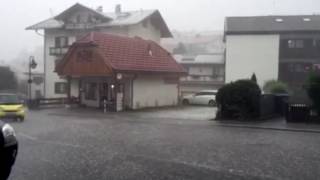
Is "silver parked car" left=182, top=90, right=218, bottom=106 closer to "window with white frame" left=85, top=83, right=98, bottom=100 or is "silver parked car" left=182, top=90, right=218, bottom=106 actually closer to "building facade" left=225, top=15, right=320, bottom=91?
"building facade" left=225, top=15, right=320, bottom=91

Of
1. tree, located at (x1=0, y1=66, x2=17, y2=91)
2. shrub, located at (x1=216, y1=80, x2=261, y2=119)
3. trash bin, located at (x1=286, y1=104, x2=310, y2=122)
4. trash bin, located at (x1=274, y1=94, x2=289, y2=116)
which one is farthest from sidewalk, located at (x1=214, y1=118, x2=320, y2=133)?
tree, located at (x1=0, y1=66, x2=17, y2=91)

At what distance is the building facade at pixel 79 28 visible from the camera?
48.2m

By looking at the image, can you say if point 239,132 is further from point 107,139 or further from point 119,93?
point 119,93

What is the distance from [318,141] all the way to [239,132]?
3.96 m

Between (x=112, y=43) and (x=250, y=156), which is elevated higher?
(x=112, y=43)

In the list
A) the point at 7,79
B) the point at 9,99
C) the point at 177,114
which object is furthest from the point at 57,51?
the point at 9,99

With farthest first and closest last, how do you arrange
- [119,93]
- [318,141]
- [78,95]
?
[78,95] → [119,93] → [318,141]

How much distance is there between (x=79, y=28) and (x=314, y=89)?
29.7m

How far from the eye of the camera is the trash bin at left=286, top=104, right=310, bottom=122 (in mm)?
24859

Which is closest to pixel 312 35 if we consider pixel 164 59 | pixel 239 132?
pixel 164 59

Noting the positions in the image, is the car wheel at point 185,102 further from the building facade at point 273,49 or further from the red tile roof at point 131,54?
the building facade at point 273,49

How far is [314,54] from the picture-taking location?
49.6 metres

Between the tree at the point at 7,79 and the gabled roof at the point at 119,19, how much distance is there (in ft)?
18.6

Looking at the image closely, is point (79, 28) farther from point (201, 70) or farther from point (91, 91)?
point (201, 70)
